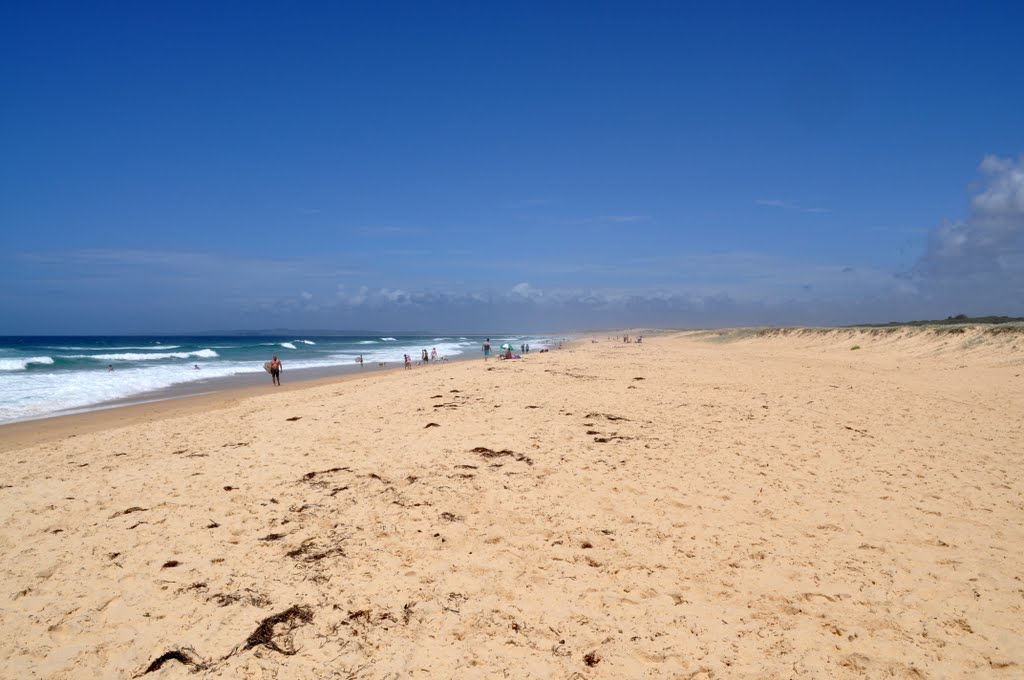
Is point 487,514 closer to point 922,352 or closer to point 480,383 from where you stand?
point 480,383

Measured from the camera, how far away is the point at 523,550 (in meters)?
5.28

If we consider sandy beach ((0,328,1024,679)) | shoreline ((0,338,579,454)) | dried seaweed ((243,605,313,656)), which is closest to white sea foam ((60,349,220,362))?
shoreline ((0,338,579,454))

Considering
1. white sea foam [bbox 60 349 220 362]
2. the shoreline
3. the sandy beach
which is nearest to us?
the sandy beach

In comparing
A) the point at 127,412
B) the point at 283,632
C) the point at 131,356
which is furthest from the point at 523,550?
the point at 131,356

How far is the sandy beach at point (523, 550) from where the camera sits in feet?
13.1

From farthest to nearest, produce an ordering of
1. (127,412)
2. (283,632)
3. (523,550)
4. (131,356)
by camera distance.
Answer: (131,356)
(127,412)
(523,550)
(283,632)

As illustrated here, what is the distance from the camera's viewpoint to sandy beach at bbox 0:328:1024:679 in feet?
13.1

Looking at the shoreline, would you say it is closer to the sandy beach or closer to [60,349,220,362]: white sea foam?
the sandy beach

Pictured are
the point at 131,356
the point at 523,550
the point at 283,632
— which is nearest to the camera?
the point at 283,632

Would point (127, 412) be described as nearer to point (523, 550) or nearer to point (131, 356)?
point (523, 550)

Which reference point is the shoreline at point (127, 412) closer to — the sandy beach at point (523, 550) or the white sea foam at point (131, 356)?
the sandy beach at point (523, 550)

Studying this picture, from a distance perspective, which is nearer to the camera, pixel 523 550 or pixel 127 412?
pixel 523 550

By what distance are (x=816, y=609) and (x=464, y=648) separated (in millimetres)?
2832

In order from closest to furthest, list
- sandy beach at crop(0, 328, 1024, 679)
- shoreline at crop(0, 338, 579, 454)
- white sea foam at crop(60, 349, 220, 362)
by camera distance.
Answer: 1. sandy beach at crop(0, 328, 1024, 679)
2. shoreline at crop(0, 338, 579, 454)
3. white sea foam at crop(60, 349, 220, 362)
